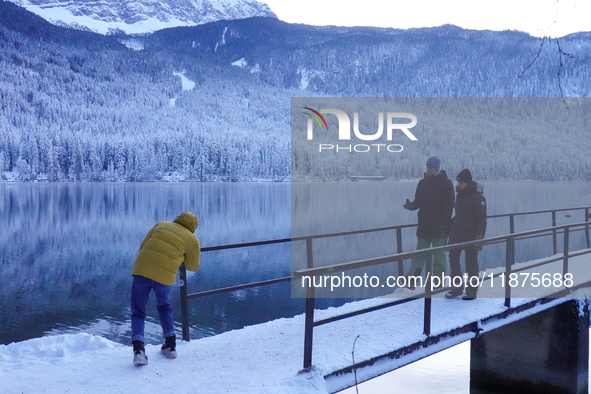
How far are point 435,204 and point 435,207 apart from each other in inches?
1.6

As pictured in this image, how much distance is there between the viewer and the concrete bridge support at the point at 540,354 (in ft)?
23.6

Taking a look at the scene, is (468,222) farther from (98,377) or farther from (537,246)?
(537,246)

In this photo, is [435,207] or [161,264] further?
[435,207]

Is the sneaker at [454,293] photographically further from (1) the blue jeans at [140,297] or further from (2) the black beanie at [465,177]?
(1) the blue jeans at [140,297]

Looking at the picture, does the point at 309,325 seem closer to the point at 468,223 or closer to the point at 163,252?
the point at 163,252

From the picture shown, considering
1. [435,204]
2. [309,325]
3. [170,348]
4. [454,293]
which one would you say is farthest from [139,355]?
[454,293]

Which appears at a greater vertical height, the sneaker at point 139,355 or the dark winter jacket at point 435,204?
the dark winter jacket at point 435,204

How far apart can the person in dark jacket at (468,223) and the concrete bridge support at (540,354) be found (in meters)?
1.23

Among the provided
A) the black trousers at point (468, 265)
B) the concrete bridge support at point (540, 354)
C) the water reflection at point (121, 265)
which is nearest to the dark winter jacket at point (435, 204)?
the black trousers at point (468, 265)

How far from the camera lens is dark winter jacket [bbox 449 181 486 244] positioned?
649 cm

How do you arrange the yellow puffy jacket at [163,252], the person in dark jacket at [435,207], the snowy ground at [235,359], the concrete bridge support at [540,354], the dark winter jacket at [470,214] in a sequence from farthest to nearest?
the concrete bridge support at [540,354], the person in dark jacket at [435,207], the dark winter jacket at [470,214], the yellow puffy jacket at [163,252], the snowy ground at [235,359]

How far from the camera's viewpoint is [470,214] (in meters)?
6.57

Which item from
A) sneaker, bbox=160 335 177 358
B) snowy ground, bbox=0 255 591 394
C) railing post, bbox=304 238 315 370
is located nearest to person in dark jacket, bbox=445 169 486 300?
snowy ground, bbox=0 255 591 394

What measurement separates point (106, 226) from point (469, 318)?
1607 inches
